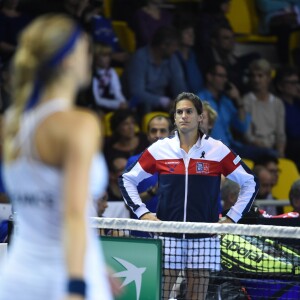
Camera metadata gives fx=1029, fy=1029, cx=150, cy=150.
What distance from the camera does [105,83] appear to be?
1253 centimetres

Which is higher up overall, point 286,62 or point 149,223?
point 286,62

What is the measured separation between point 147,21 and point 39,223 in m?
9.98

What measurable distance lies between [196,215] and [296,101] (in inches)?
270

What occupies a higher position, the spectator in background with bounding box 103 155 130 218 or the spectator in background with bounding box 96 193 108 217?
the spectator in background with bounding box 103 155 130 218

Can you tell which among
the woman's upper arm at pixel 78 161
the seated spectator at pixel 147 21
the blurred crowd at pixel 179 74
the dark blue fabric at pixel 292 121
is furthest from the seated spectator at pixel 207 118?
the woman's upper arm at pixel 78 161

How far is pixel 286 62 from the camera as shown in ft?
50.7

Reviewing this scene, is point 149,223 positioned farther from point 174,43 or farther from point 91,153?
point 174,43

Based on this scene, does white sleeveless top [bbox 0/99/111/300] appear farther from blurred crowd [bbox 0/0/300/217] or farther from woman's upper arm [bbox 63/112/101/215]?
blurred crowd [bbox 0/0/300/217]

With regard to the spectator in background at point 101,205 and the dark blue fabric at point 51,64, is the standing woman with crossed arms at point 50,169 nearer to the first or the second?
the dark blue fabric at point 51,64

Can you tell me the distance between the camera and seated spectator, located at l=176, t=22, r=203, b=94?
1341cm

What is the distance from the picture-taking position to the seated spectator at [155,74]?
12.8 m

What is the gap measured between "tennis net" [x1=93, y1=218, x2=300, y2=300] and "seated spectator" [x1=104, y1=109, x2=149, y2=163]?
3426mm

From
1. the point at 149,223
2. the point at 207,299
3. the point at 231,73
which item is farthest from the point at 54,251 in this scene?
the point at 231,73

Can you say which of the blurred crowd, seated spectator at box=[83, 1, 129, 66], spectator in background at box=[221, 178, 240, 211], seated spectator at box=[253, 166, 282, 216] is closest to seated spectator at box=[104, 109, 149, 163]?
the blurred crowd
